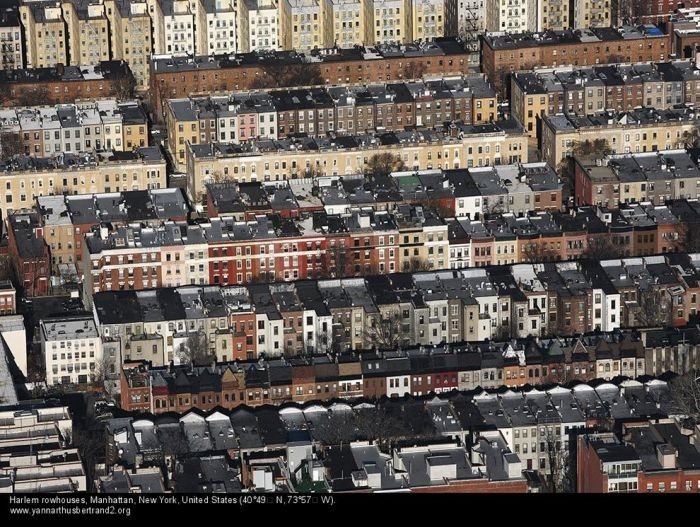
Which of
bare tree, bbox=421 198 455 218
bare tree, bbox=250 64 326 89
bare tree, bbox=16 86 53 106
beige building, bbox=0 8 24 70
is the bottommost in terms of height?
bare tree, bbox=421 198 455 218

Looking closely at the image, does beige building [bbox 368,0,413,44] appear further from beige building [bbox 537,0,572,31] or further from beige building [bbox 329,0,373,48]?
beige building [bbox 537,0,572,31]

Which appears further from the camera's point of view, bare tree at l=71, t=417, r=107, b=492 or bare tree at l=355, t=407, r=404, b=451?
bare tree at l=355, t=407, r=404, b=451

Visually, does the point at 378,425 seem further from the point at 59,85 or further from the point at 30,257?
the point at 59,85

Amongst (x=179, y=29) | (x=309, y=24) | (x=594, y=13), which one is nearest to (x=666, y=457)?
(x=309, y=24)

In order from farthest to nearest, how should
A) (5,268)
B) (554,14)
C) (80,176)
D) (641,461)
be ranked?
(554,14)
(80,176)
(5,268)
(641,461)

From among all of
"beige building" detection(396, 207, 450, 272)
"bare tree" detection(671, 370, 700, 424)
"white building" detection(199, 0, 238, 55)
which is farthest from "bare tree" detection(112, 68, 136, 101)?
"bare tree" detection(671, 370, 700, 424)
